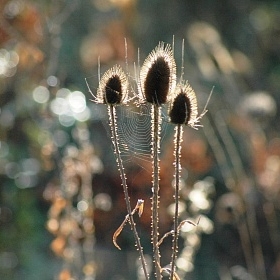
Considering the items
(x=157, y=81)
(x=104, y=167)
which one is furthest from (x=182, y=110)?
(x=104, y=167)

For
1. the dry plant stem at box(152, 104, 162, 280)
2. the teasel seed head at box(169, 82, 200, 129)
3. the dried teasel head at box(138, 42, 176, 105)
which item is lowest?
the dry plant stem at box(152, 104, 162, 280)

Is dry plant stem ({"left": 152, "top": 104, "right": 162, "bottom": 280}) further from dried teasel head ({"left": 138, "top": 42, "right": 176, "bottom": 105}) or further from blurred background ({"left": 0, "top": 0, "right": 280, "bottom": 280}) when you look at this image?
blurred background ({"left": 0, "top": 0, "right": 280, "bottom": 280})

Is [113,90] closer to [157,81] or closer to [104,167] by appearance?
[157,81]

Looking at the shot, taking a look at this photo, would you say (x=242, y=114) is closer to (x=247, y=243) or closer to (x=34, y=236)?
(x=247, y=243)

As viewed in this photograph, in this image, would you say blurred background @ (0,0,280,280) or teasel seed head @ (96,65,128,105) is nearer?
teasel seed head @ (96,65,128,105)

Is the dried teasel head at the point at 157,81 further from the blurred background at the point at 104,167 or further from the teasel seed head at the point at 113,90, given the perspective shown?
the blurred background at the point at 104,167

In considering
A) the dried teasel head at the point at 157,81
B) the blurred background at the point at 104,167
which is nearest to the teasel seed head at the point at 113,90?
the dried teasel head at the point at 157,81

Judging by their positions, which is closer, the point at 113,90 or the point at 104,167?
the point at 113,90

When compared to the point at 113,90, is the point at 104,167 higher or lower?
higher

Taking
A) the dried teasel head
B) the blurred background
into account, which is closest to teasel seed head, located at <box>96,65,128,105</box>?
the dried teasel head

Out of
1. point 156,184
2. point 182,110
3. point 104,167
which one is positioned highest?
point 104,167
